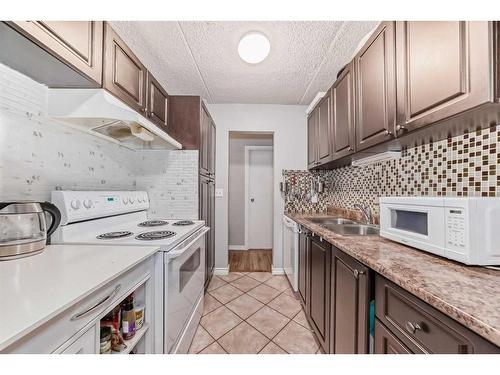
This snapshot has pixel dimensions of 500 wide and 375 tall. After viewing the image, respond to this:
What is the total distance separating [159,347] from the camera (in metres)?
1.10

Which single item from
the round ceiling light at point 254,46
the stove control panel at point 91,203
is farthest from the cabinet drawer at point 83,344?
the round ceiling light at point 254,46

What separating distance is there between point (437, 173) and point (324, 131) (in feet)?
3.72

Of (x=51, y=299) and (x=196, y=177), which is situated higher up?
(x=196, y=177)

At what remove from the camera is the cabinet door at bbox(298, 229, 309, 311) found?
72.6 inches

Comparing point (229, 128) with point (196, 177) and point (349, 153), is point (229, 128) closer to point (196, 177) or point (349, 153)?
point (196, 177)

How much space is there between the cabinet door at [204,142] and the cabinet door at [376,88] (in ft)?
4.92

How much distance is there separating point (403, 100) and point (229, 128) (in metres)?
2.22

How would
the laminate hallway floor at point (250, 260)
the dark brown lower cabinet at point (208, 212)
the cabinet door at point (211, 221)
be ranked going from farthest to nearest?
the laminate hallway floor at point (250, 260)
the cabinet door at point (211, 221)
the dark brown lower cabinet at point (208, 212)

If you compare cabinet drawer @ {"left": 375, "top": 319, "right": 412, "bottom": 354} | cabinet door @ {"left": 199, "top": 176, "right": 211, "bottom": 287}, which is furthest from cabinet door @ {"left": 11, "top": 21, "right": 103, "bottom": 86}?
cabinet drawer @ {"left": 375, "top": 319, "right": 412, "bottom": 354}

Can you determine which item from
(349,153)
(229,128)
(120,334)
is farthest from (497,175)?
(229,128)

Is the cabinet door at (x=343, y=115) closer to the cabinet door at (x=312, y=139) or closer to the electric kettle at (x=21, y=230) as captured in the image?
the cabinet door at (x=312, y=139)

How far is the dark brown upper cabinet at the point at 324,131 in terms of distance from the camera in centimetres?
205

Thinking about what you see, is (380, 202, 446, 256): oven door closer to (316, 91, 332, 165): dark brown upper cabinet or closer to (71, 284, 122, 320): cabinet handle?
(316, 91, 332, 165): dark brown upper cabinet

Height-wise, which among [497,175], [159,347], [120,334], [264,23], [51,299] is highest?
[264,23]
